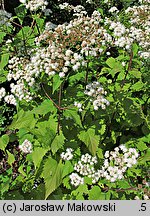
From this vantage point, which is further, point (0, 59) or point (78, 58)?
point (0, 59)

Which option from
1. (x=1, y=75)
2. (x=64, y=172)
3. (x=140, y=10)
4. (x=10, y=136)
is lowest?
(x=64, y=172)

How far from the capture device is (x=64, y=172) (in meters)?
3.32

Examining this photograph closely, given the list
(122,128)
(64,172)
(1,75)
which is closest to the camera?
(64,172)

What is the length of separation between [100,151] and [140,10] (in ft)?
5.16

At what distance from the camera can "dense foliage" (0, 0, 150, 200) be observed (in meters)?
3.08

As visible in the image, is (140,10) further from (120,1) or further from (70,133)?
(120,1)

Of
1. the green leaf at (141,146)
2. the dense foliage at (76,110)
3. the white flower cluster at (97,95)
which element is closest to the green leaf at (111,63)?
the dense foliage at (76,110)

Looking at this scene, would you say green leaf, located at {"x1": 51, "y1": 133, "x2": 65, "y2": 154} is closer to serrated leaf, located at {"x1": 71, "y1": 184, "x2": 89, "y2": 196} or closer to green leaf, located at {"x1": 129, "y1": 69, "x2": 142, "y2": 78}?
serrated leaf, located at {"x1": 71, "y1": 184, "x2": 89, "y2": 196}

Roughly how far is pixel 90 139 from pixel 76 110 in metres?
Answer: 0.35

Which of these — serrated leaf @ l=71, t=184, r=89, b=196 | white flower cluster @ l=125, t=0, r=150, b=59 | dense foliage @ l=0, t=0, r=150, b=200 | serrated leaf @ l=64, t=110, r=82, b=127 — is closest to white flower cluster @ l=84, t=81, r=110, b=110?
dense foliage @ l=0, t=0, r=150, b=200

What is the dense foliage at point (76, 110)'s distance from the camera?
308cm

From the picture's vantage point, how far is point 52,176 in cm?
328

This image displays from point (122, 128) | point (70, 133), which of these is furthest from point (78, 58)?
point (122, 128)

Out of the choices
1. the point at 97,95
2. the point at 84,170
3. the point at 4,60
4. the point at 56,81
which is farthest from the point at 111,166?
the point at 4,60
